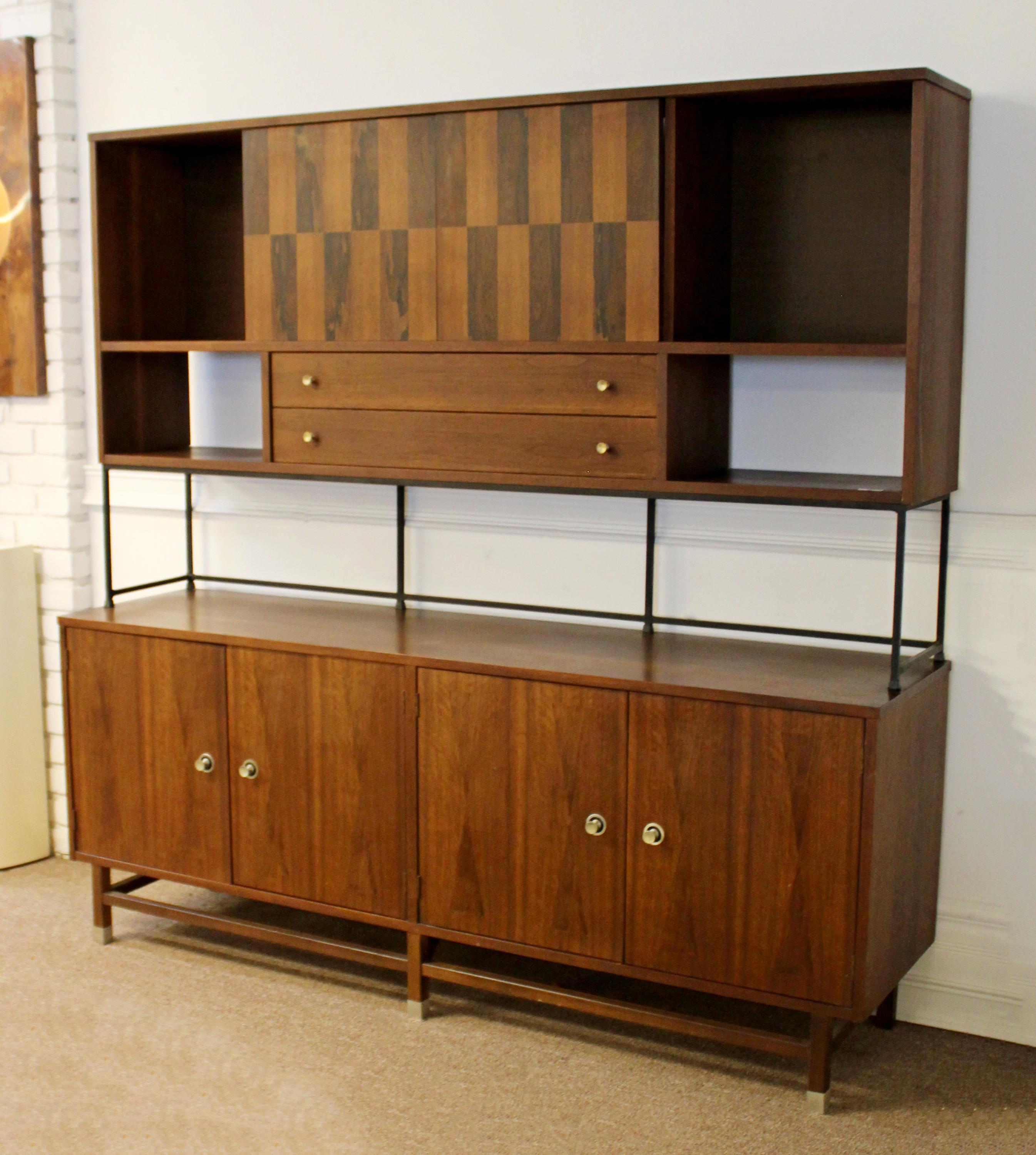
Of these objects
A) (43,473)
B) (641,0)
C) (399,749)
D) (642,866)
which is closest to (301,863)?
(399,749)

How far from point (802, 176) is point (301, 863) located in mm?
1821

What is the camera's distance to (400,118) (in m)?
2.95

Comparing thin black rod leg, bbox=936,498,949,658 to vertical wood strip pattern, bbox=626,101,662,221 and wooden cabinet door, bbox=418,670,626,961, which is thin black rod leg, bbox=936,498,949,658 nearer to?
wooden cabinet door, bbox=418,670,626,961

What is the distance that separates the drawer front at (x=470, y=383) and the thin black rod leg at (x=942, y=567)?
25.6 inches

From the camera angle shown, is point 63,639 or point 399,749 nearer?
point 399,749

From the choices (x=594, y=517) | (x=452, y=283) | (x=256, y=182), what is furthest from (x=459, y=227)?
(x=594, y=517)

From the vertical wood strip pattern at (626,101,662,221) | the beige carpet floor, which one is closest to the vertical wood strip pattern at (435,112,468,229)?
the vertical wood strip pattern at (626,101,662,221)

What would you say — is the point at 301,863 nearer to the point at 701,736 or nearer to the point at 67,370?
the point at 701,736

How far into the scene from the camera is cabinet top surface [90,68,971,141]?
2.51 meters

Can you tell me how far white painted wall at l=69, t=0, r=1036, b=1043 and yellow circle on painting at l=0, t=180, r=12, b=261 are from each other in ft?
1.90

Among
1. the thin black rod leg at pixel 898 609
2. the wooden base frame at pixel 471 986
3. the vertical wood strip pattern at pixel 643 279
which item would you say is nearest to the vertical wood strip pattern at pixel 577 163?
the vertical wood strip pattern at pixel 643 279

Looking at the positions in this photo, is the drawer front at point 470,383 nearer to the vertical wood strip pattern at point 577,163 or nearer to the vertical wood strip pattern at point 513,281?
the vertical wood strip pattern at point 513,281

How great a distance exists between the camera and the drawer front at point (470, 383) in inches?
109

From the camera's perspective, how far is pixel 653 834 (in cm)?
270
